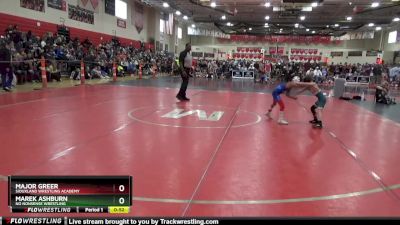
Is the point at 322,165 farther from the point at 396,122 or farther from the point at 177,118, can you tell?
the point at 396,122

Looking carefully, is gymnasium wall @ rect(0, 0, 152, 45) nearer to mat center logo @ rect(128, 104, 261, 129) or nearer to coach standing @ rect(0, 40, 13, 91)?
coach standing @ rect(0, 40, 13, 91)

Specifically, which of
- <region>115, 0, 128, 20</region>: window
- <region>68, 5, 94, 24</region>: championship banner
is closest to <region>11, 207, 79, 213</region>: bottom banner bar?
<region>68, 5, 94, 24</region>: championship banner

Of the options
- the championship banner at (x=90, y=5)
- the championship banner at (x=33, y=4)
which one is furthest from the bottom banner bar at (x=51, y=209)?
the championship banner at (x=90, y=5)

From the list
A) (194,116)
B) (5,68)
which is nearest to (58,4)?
(5,68)

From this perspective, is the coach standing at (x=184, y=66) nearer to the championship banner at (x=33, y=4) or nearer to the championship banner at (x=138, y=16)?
the championship banner at (x=33, y=4)

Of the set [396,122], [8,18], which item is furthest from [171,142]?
[8,18]

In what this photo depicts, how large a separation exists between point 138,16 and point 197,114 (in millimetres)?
26748

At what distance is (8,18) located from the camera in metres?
17.2

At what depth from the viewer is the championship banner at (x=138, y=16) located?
105 feet

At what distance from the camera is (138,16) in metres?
32.8

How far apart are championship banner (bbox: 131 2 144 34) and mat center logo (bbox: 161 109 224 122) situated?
25.1 meters

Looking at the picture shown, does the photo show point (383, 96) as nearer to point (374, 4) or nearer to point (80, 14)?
point (374, 4)
